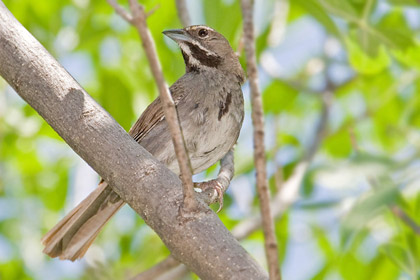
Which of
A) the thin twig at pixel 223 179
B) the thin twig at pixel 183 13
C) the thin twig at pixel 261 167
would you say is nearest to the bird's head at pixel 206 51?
the thin twig at pixel 183 13

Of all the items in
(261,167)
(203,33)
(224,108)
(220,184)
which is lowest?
(224,108)

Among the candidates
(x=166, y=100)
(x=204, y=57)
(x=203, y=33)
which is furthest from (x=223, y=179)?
(x=203, y=33)

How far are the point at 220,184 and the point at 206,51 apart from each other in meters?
1.80

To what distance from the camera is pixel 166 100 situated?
2.66 m

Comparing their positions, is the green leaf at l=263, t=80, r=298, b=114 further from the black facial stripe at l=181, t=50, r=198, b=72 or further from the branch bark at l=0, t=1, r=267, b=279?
the branch bark at l=0, t=1, r=267, b=279

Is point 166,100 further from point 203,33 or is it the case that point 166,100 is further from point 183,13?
point 203,33

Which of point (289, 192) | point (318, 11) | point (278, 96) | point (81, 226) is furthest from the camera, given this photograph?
point (278, 96)

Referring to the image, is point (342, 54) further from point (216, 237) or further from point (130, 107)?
point (216, 237)

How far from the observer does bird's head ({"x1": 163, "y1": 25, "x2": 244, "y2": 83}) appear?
543 cm

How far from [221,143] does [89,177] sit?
123cm

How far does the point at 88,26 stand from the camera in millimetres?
5656

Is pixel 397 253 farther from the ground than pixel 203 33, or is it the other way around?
pixel 203 33

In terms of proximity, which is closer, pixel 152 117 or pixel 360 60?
pixel 152 117

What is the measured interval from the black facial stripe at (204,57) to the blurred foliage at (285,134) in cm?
17
